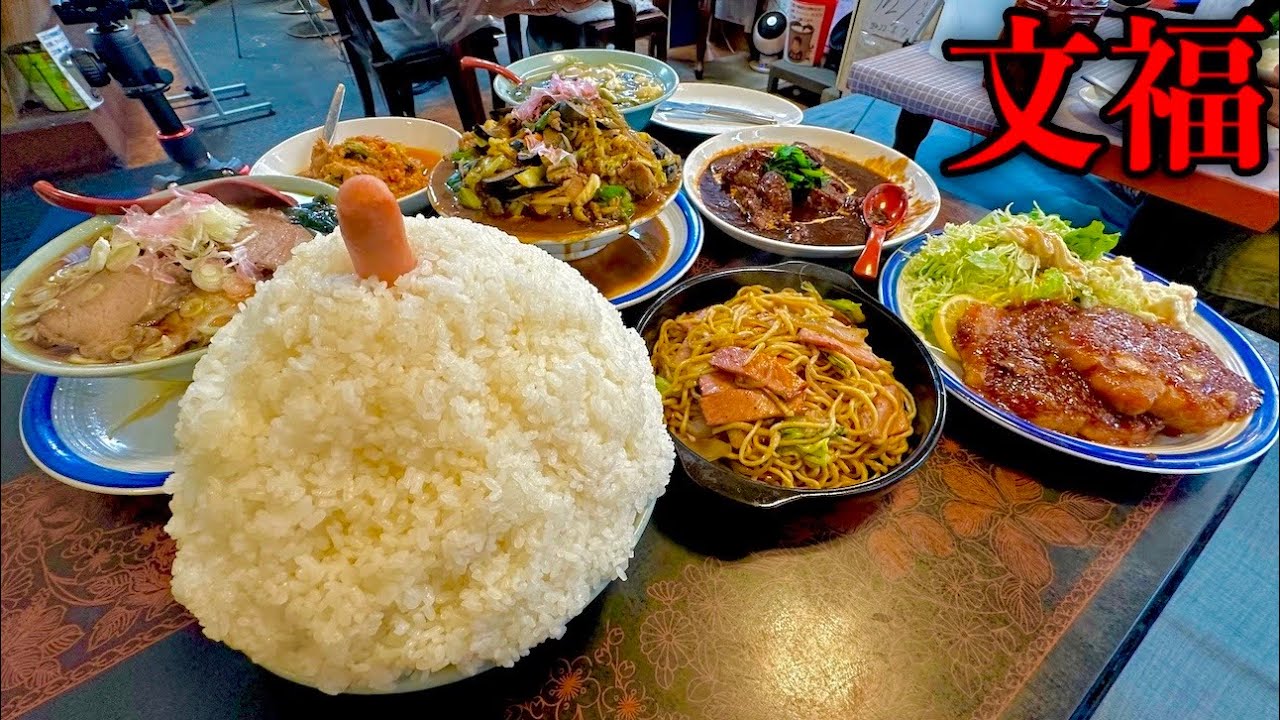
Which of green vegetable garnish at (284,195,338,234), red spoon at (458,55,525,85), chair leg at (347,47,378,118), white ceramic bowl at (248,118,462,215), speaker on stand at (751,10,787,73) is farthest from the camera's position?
speaker on stand at (751,10,787,73)

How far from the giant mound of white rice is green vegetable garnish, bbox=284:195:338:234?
2.35ft

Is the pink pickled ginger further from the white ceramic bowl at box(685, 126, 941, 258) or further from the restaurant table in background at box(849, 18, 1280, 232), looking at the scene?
the restaurant table in background at box(849, 18, 1280, 232)

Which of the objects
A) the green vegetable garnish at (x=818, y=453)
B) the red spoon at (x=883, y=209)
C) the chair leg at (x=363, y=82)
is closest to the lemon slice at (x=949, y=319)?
the red spoon at (x=883, y=209)

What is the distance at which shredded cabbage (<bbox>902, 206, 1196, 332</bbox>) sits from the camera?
1.95m

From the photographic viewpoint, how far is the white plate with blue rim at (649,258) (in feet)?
6.31

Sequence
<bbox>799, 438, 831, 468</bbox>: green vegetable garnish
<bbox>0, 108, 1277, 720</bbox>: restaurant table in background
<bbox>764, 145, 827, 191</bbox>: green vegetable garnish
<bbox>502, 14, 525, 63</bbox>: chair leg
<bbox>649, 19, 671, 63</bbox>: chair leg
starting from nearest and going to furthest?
<bbox>0, 108, 1277, 720</bbox>: restaurant table in background → <bbox>799, 438, 831, 468</bbox>: green vegetable garnish → <bbox>764, 145, 827, 191</bbox>: green vegetable garnish → <bbox>502, 14, 525, 63</bbox>: chair leg → <bbox>649, 19, 671, 63</bbox>: chair leg

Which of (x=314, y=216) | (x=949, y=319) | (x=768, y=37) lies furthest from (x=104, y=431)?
(x=768, y=37)

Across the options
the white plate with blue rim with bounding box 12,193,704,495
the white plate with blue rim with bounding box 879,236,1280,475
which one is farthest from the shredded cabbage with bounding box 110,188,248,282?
the white plate with blue rim with bounding box 879,236,1280,475

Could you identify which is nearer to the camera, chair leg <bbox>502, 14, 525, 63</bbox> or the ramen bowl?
the ramen bowl

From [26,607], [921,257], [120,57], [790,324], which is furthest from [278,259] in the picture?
[921,257]

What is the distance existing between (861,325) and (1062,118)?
203cm

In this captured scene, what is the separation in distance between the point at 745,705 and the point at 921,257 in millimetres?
1691

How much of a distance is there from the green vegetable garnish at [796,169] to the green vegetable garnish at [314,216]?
5.86 ft

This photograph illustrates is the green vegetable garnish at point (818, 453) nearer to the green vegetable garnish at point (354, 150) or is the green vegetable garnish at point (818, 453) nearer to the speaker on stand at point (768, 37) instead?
the green vegetable garnish at point (354, 150)
